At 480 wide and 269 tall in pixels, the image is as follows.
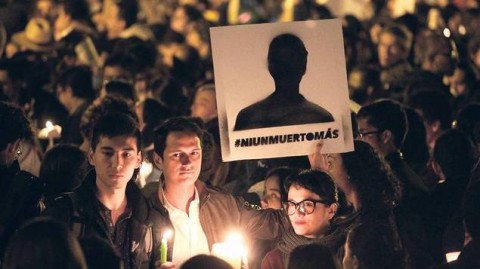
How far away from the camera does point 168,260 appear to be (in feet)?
25.1

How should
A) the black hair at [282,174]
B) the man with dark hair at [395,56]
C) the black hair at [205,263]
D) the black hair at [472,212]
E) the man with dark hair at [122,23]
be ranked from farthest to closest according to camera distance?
the man with dark hair at [122,23], the man with dark hair at [395,56], the black hair at [282,174], the black hair at [472,212], the black hair at [205,263]

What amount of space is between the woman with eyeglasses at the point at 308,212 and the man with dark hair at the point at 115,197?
2.35 ft

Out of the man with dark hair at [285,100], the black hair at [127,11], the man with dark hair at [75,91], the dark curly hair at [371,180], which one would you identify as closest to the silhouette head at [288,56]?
the man with dark hair at [285,100]

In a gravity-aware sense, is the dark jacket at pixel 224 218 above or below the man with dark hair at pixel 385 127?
below

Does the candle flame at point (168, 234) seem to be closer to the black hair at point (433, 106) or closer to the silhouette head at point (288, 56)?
the silhouette head at point (288, 56)

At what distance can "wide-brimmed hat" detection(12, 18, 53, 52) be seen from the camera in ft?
60.3

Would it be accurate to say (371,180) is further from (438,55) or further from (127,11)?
(127,11)

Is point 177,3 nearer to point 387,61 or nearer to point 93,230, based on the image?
point 387,61

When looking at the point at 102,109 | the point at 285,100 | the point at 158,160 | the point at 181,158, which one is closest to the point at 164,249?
the point at 181,158

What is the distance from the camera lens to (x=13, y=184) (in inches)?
300

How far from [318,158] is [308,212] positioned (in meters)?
0.69

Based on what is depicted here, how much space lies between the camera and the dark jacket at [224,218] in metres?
7.74

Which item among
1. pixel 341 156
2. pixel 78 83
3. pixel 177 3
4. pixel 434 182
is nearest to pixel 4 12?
pixel 177 3

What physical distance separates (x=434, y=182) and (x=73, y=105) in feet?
13.4
